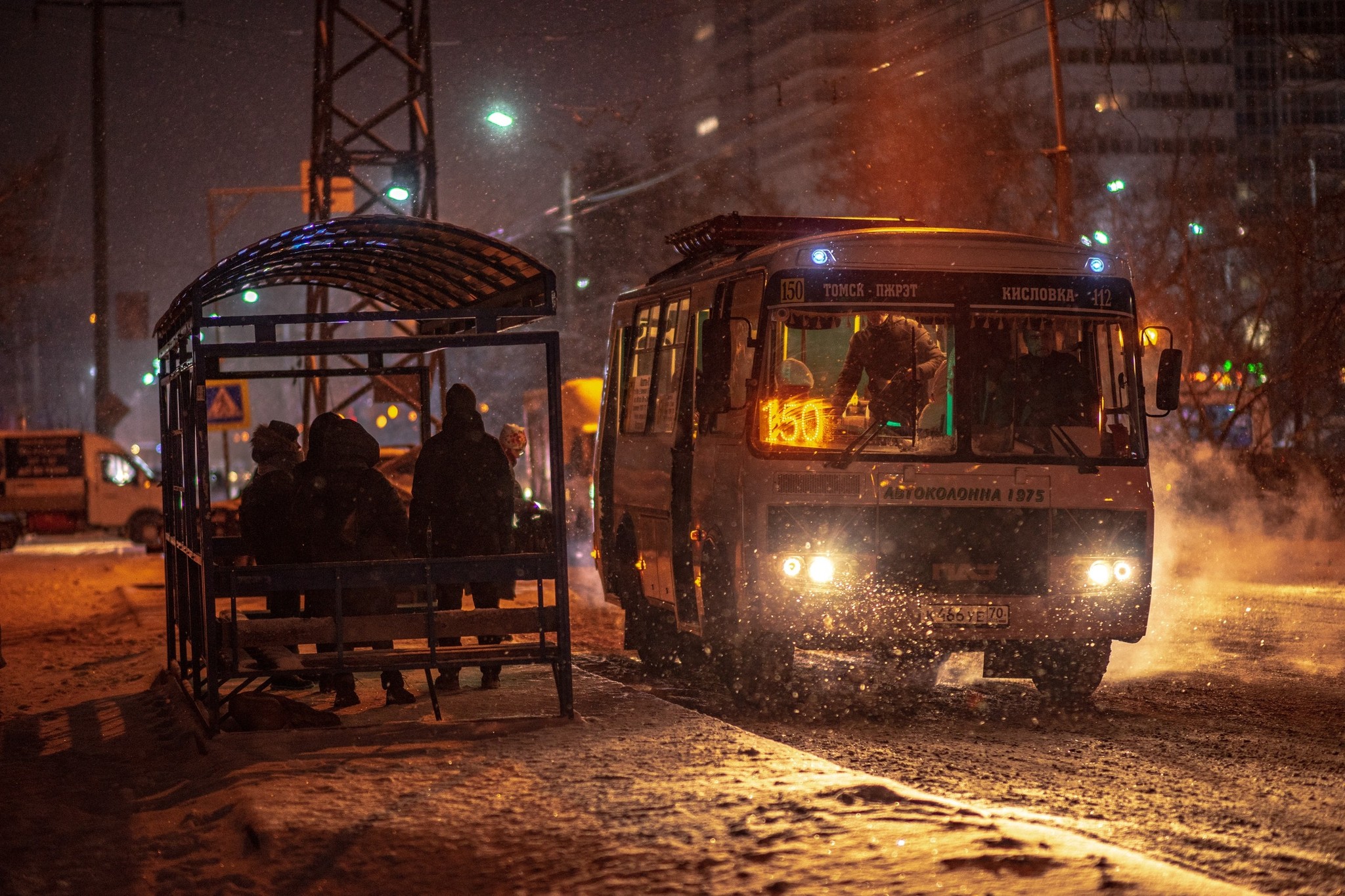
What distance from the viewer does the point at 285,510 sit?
10.7 m

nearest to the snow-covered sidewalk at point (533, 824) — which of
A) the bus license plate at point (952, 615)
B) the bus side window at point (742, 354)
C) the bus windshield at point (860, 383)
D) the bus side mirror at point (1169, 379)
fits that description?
the bus license plate at point (952, 615)

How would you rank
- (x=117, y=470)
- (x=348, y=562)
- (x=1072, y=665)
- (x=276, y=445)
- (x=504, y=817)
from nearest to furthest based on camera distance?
(x=504, y=817) < (x=348, y=562) < (x=1072, y=665) < (x=276, y=445) < (x=117, y=470)

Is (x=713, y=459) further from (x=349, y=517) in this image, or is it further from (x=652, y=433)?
(x=349, y=517)

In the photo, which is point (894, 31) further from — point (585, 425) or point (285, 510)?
point (285, 510)

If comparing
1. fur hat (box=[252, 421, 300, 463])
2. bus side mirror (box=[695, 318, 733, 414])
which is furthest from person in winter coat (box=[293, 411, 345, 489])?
bus side mirror (box=[695, 318, 733, 414])

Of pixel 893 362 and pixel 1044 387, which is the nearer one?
pixel 893 362

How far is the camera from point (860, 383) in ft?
33.3

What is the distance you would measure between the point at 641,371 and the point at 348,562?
15.1 feet

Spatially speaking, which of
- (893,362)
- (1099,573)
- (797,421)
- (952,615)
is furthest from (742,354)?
(1099,573)

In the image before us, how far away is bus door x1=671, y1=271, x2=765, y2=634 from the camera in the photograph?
10.3m

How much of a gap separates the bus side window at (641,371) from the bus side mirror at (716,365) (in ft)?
8.03

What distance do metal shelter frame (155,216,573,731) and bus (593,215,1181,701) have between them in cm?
138

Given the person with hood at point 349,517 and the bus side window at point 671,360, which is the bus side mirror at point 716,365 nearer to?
the bus side window at point 671,360

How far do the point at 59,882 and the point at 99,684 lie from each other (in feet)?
24.3
